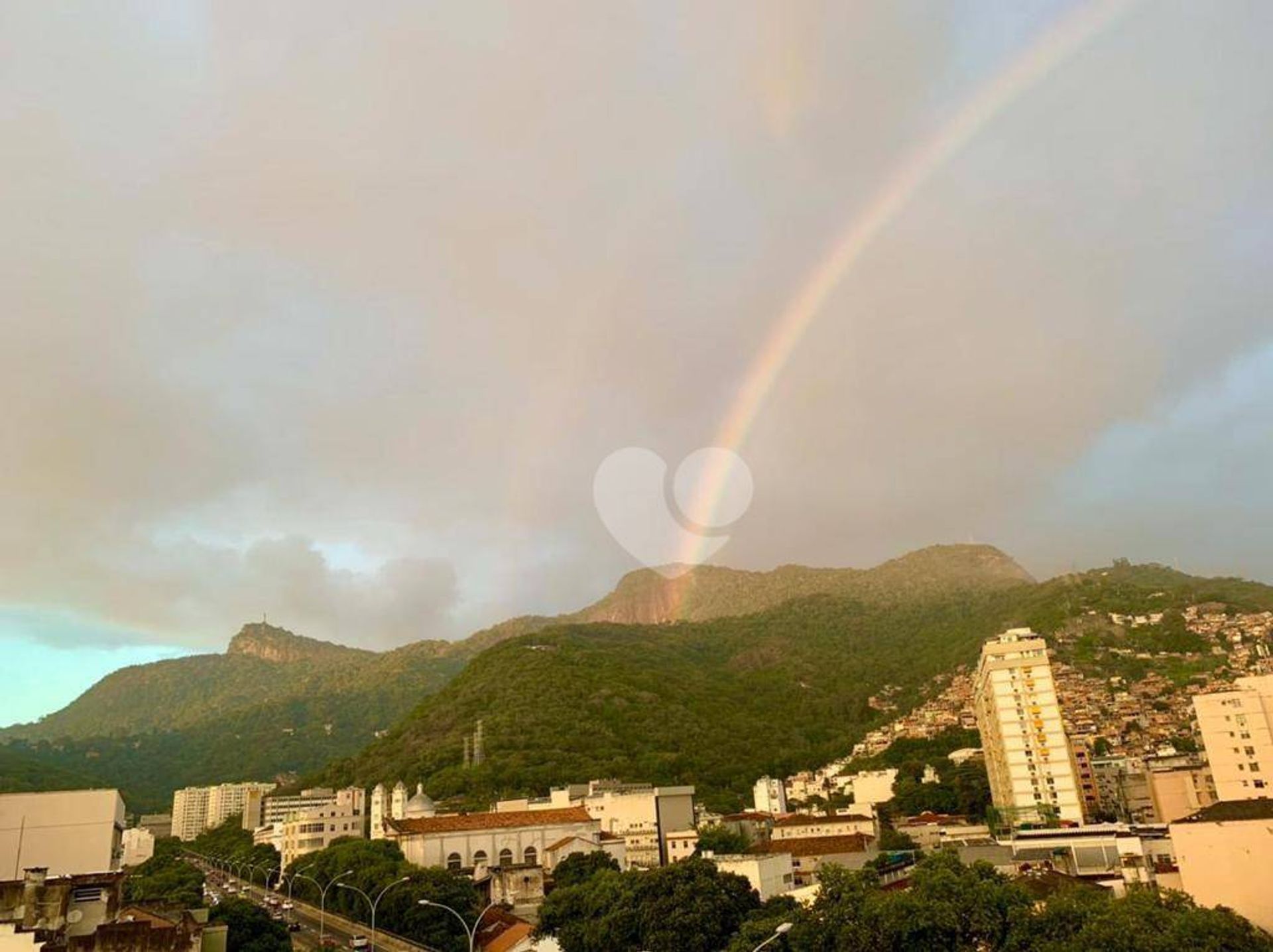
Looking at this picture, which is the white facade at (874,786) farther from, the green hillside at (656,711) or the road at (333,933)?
the road at (333,933)

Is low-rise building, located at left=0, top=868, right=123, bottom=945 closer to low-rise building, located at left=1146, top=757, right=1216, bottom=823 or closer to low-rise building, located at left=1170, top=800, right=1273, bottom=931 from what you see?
low-rise building, located at left=1170, top=800, right=1273, bottom=931

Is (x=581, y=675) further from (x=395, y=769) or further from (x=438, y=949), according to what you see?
(x=438, y=949)

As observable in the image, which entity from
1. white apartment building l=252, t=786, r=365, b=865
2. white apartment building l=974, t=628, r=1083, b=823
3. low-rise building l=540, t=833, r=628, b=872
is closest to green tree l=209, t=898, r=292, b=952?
low-rise building l=540, t=833, r=628, b=872

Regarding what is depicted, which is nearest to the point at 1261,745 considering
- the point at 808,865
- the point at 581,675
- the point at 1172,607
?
the point at 808,865

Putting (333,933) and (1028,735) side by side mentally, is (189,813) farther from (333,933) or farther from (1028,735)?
(1028,735)

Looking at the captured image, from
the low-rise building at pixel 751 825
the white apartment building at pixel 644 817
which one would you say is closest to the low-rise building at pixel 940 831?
the low-rise building at pixel 751 825
